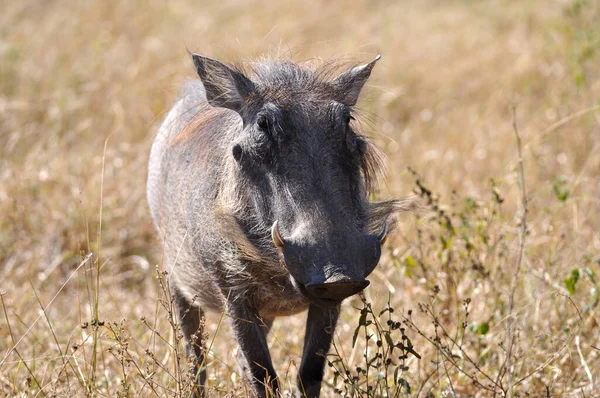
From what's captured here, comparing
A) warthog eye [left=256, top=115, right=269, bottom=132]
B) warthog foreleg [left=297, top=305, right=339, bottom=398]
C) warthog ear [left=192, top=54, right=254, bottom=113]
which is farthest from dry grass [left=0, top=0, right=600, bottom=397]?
warthog eye [left=256, top=115, right=269, bottom=132]

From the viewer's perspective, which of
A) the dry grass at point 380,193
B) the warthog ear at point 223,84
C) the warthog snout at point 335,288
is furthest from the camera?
the dry grass at point 380,193

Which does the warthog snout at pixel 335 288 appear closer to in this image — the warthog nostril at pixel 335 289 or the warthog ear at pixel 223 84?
the warthog nostril at pixel 335 289

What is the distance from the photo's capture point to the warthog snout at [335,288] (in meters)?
2.52

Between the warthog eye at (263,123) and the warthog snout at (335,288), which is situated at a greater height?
the warthog eye at (263,123)

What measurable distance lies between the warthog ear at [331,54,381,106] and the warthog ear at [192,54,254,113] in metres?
0.33

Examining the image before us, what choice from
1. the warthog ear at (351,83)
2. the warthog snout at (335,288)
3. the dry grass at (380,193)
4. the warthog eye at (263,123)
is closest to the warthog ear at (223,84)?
the warthog eye at (263,123)

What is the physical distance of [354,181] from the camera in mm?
3000

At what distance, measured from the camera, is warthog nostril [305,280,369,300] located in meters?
2.53

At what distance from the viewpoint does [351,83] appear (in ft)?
10.8

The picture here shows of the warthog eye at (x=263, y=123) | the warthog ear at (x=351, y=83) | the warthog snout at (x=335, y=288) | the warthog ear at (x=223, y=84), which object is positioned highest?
the warthog ear at (x=351, y=83)

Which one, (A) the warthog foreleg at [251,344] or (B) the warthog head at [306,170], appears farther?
(A) the warthog foreleg at [251,344]

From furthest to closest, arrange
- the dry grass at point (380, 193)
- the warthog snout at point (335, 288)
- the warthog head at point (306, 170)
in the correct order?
the dry grass at point (380, 193)
the warthog head at point (306, 170)
the warthog snout at point (335, 288)

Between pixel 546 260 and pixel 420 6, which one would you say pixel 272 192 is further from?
pixel 420 6

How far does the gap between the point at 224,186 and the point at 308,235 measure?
655 mm
